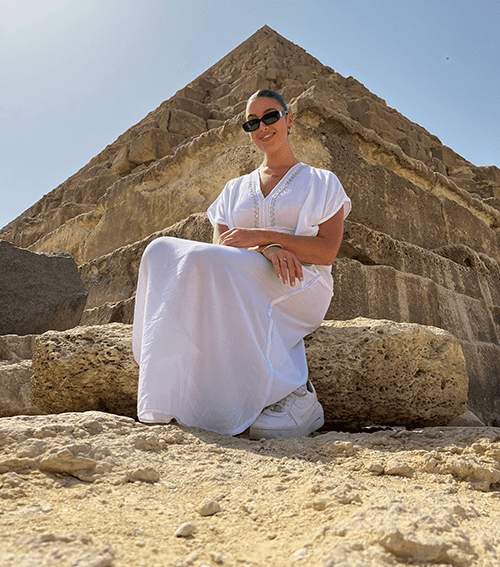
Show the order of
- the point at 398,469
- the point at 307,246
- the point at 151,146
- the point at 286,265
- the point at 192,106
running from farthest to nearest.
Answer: the point at 192,106, the point at 151,146, the point at 307,246, the point at 286,265, the point at 398,469

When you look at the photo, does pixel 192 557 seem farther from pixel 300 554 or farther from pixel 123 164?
pixel 123 164

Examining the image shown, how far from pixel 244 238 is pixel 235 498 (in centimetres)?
111

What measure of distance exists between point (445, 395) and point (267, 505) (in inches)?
57.1

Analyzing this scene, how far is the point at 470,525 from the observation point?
2.73 feet

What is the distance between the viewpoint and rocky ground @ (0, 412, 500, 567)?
2.32 ft

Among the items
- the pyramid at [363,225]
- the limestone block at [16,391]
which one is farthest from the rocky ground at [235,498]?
the pyramid at [363,225]

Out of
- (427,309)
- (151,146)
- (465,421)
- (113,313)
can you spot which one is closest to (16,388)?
(113,313)

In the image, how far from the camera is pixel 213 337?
158 cm

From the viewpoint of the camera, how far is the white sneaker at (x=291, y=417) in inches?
60.2

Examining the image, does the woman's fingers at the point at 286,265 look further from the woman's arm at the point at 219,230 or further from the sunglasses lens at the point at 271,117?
the sunglasses lens at the point at 271,117

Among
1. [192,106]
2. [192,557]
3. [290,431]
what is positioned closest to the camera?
[192,557]

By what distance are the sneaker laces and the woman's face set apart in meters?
1.17

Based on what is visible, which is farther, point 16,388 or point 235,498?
point 16,388

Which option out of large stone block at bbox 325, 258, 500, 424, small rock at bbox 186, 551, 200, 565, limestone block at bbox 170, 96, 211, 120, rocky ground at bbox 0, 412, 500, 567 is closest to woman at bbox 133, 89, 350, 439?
rocky ground at bbox 0, 412, 500, 567
